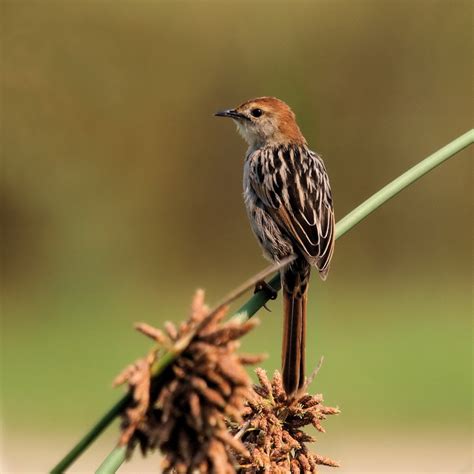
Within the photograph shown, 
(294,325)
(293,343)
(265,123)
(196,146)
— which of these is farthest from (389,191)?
(196,146)

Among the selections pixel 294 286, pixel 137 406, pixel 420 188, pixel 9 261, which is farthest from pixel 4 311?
pixel 137 406

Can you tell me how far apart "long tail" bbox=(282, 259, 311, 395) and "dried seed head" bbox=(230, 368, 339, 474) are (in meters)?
0.08

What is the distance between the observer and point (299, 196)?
3.89 m

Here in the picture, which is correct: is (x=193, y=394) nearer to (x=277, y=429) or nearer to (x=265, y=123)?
(x=277, y=429)

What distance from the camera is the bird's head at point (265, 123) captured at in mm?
4551

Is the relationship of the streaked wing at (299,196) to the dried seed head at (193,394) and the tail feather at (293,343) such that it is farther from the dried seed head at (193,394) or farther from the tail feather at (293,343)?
the dried seed head at (193,394)

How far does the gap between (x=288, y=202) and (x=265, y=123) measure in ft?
2.66

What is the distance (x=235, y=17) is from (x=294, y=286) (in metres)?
11.6

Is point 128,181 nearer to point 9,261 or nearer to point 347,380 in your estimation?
point 9,261

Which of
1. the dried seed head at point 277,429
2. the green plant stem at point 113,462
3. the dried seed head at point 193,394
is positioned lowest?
the green plant stem at point 113,462

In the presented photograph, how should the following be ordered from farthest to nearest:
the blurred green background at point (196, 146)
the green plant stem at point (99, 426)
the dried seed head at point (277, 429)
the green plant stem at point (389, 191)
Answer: the blurred green background at point (196, 146) < the green plant stem at point (389, 191) < the dried seed head at point (277, 429) < the green plant stem at point (99, 426)

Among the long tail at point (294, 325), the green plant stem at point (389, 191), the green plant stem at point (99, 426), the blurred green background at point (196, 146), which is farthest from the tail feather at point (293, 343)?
the blurred green background at point (196, 146)

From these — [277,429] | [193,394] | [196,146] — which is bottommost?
[193,394]

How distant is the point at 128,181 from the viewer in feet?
47.6
